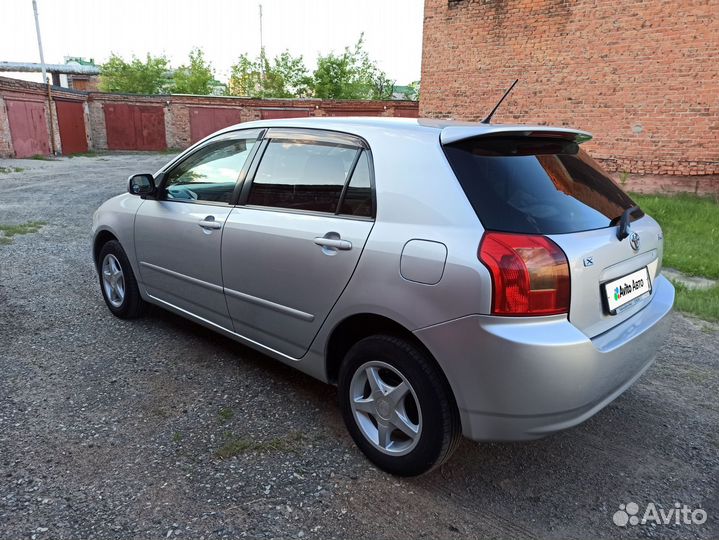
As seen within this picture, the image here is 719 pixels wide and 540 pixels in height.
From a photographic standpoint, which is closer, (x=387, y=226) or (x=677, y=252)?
(x=387, y=226)

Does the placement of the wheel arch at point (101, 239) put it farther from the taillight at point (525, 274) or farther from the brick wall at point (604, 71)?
the brick wall at point (604, 71)

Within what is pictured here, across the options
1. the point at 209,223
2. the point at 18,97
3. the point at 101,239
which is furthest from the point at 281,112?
the point at 209,223

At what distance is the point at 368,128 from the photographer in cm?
266

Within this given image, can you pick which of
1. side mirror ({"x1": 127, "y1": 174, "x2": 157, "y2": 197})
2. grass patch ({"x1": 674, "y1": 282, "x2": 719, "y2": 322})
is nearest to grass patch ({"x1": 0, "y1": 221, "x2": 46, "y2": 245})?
side mirror ({"x1": 127, "y1": 174, "x2": 157, "y2": 197})

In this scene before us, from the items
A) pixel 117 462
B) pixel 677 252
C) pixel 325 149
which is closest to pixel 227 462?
pixel 117 462

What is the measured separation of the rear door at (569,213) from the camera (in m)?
2.13

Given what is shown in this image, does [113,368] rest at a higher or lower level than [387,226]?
lower

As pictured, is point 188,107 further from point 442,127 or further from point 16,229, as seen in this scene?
point 442,127

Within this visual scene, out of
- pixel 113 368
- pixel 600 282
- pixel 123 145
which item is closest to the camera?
pixel 600 282

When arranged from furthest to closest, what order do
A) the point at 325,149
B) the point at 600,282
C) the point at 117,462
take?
the point at 325,149
the point at 117,462
the point at 600,282

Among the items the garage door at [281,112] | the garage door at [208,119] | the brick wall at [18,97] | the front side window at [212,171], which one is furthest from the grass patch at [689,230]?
the garage door at [208,119]

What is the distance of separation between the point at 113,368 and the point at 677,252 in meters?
6.68

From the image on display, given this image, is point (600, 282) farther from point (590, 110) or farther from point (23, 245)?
point (590, 110)

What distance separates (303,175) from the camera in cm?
292
